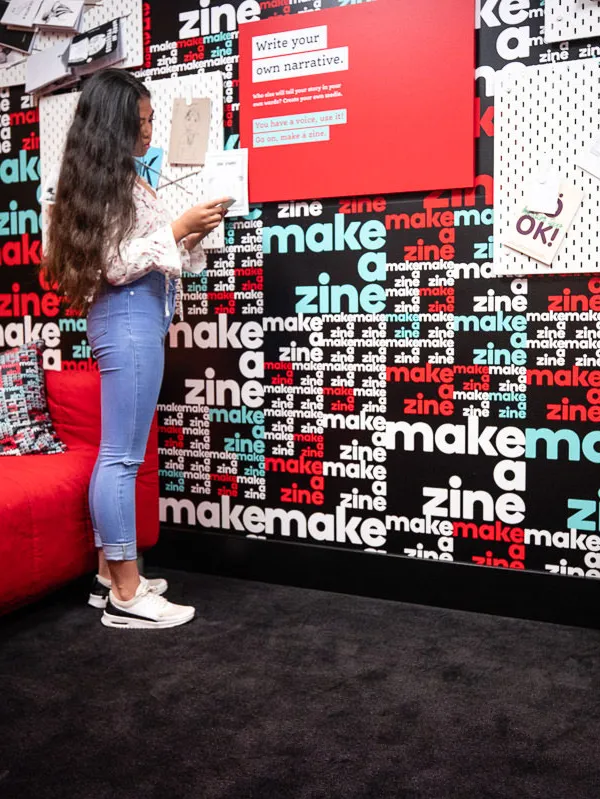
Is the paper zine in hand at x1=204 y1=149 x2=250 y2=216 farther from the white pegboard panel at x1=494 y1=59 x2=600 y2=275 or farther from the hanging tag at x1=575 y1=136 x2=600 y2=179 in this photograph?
the hanging tag at x1=575 y1=136 x2=600 y2=179

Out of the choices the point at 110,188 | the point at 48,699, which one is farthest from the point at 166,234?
the point at 48,699

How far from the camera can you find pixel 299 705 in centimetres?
166

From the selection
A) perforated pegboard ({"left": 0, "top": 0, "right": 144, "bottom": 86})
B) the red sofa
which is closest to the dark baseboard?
the red sofa

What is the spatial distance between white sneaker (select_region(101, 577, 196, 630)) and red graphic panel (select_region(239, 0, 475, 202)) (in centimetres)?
127

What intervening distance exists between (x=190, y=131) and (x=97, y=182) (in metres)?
0.60

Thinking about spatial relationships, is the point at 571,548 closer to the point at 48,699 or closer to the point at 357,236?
the point at 357,236

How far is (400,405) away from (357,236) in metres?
0.53

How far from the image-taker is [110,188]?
78.2 inches

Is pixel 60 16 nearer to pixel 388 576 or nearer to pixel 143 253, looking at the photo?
pixel 143 253

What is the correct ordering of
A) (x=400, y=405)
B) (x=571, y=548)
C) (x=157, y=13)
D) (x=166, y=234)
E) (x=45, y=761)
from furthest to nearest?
1. (x=157, y=13)
2. (x=400, y=405)
3. (x=571, y=548)
4. (x=166, y=234)
5. (x=45, y=761)

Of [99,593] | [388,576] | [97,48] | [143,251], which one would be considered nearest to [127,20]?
[97,48]

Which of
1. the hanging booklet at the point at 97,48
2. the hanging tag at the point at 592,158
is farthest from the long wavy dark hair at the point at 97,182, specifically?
the hanging tag at the point at 592,158

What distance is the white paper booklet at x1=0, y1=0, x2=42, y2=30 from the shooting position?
2.68 metres

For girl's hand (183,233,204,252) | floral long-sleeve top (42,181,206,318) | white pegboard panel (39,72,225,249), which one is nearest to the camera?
floral long-sleeve top (42,181,206,318)
